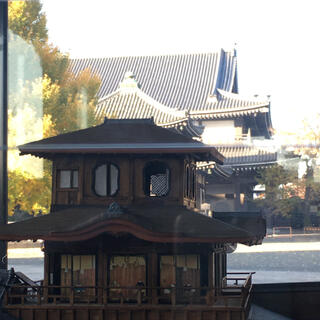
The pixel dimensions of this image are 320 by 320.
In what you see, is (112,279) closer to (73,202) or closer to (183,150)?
(73,202)

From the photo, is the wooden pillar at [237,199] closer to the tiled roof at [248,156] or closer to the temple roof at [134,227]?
the tiled roof at [248,156]

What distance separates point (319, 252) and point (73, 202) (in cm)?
1737

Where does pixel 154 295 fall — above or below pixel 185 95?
below

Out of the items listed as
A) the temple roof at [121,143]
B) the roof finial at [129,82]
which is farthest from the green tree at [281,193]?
the temple roof at [121,143]

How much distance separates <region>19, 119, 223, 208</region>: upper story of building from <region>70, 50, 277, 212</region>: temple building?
4.63 m

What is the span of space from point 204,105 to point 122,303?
17.6 metres

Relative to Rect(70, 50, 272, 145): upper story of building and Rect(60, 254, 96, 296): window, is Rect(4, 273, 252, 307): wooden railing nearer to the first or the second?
Rect(60, 254, 96, 296): window

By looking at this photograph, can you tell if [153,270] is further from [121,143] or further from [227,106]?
[227,106]

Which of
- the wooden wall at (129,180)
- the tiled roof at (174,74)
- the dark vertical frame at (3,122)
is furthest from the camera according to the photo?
the tiled roof at (174,74)

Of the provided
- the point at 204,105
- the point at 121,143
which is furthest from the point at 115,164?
the point at 204,105

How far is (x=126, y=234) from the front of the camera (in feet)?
58.5

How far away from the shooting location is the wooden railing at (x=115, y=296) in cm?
1767

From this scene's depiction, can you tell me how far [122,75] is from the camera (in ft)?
91.9

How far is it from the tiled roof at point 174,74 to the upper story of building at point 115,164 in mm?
4476
